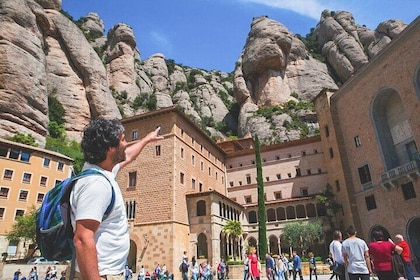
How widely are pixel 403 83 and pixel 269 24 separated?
49.6 m

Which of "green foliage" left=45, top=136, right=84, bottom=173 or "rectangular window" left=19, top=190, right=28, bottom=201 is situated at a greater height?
"green foliage" left=45, top=136, right=84, bottom=173

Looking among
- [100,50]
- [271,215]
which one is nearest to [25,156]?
[271,215]

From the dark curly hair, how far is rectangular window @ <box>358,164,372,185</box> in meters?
32.9

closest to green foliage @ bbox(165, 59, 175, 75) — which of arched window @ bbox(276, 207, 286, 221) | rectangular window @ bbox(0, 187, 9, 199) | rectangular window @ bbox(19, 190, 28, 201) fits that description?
arched window @ bbox(276, 207, 286, 221)

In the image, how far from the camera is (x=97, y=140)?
2.49 m

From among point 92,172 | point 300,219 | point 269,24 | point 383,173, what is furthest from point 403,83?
point 269,24

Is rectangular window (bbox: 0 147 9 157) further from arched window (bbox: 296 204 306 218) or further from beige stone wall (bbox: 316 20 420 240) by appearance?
beige stone wall (bbox: 316 20 420 240)

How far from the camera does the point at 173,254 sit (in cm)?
2684

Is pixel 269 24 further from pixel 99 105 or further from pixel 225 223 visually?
pixel 225 223

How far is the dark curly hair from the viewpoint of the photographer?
2.49m

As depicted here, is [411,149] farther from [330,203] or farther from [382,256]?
[382,256]

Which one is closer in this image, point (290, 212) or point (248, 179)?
point (290, 212)

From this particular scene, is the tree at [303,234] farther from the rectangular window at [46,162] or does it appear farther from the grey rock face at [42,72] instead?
the grey rock face at [42,72]

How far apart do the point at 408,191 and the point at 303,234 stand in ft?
40.2
